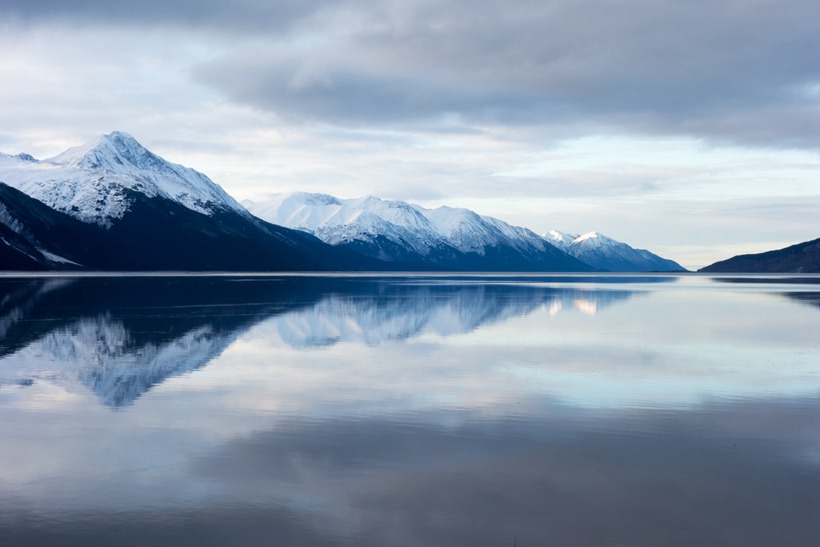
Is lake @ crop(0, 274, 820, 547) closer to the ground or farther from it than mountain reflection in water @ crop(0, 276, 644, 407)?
closer to the ground

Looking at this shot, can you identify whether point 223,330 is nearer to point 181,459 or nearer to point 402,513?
point 181,459

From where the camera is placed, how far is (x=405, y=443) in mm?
20859

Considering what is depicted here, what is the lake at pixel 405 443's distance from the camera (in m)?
14.9

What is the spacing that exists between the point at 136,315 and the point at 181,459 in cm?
4579

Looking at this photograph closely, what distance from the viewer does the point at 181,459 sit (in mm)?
19203

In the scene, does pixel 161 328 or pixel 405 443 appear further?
pixel 161 328

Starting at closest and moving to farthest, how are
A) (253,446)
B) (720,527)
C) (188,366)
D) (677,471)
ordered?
(720,527)
(677,471)
(253,446)
(188,366)

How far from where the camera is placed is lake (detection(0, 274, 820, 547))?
1486cm

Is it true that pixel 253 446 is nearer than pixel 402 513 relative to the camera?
No

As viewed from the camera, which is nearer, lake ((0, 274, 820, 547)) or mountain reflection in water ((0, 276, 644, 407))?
lake ((0, 274, 820, 547))

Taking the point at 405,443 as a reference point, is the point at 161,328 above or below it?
above

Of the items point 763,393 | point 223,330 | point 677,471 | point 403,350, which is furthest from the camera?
point 223,330

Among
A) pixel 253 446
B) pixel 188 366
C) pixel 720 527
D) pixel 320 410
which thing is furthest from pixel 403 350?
pixel 720 527

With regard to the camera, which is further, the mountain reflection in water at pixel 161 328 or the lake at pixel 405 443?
Answer: the mountain reflection in water at pixel 161 328
